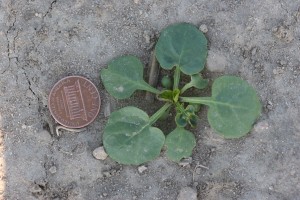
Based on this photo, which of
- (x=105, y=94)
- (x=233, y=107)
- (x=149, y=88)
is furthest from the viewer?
(x=105, y=94)

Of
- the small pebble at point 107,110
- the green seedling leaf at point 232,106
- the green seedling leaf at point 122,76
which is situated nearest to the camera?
the green seedling leaf at point 232,106

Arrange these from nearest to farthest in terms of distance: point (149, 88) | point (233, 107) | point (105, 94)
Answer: point (233, 107) → point (149, 88) → point (105, 94)

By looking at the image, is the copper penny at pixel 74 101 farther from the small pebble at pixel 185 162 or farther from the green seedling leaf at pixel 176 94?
Result: the small pebble at pixel 185 162

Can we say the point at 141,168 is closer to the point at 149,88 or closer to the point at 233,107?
the point at 149,88

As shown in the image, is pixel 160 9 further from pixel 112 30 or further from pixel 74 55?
pixel 74 55

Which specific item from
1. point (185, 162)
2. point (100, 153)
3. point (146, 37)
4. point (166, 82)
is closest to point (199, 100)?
point (166, 82)

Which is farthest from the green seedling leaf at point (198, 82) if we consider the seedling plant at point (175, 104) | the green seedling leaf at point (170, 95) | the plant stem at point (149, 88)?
the plant stem at point (149, 88)

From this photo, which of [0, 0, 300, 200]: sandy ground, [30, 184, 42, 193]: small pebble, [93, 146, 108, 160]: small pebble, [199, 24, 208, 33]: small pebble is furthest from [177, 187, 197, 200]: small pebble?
[199, 24, 208, 33]: small pebble
